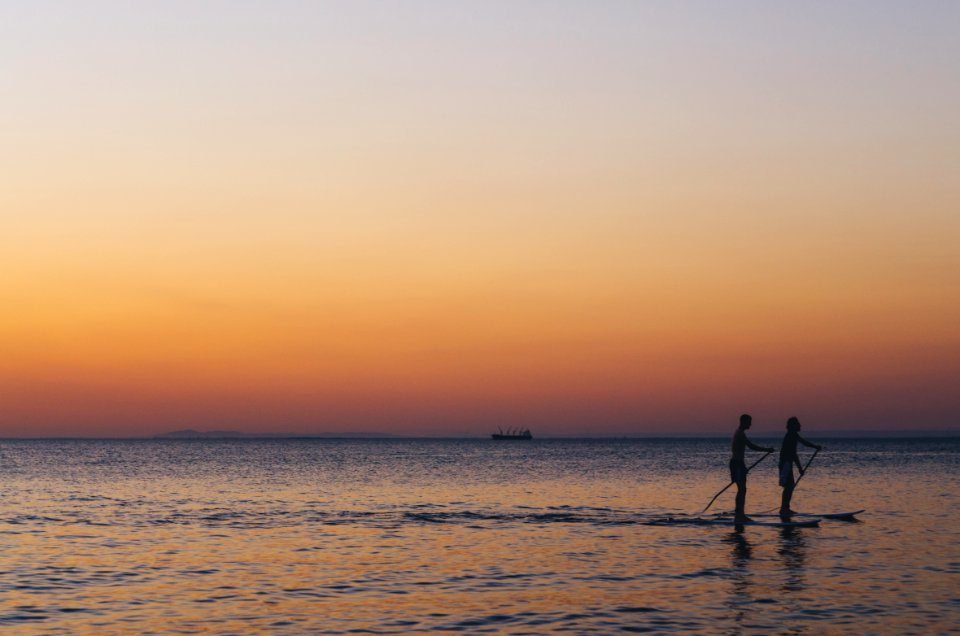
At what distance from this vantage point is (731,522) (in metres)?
28.8

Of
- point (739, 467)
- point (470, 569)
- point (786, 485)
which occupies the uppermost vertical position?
point (739, 467)

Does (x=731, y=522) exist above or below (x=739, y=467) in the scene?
below

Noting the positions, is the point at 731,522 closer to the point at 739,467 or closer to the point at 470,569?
the point at 739,467

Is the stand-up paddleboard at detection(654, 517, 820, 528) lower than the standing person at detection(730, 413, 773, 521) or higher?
lower

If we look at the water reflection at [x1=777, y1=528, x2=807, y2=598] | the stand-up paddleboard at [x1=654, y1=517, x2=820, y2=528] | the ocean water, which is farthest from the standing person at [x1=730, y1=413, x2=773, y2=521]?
the water reflection at [x1=777, y1=528, x2=807, y2=598]

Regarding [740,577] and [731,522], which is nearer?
[740,577]

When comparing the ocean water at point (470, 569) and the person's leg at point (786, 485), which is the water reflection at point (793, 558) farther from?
the person's leg at point (786, 485)

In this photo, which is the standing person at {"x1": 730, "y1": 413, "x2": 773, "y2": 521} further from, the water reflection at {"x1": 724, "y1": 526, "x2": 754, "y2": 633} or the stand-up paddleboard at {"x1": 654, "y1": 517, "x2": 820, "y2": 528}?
the water reflection at {"x1": 724, "y1": 526, "x2": 754, "y2": 633}

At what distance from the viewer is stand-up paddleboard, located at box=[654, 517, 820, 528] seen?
27855 mm

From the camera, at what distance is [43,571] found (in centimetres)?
2017

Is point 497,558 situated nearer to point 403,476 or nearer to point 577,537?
point 577,537

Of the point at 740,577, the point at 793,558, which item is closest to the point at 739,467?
the point at 793,558

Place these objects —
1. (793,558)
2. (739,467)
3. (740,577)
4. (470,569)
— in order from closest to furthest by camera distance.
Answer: (740,577) < (470,569) < (793,558) < (739,467)

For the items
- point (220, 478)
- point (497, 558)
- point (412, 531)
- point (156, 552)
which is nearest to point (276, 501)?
point (412, 531)
